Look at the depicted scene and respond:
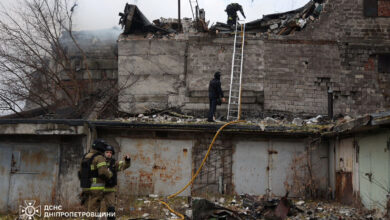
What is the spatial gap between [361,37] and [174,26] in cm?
731

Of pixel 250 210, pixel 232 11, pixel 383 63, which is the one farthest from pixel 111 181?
pixel 383 63

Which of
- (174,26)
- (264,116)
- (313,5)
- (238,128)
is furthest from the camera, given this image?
(174,26)

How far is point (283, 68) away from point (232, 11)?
10.9 ft

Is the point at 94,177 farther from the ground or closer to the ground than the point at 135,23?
closer to the ground

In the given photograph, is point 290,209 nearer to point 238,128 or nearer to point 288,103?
point 238,128

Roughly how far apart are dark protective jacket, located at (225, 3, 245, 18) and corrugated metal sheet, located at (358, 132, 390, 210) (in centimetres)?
803

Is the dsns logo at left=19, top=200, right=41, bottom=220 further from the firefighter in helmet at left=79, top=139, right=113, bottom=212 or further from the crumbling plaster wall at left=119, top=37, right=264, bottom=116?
the crumbling plaster wall at left=119, top=37, right=264, bottom=116

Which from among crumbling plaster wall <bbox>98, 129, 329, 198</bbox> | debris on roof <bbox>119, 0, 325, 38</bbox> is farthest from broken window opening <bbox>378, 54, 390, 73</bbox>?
crumbling plaster wall <bbox>98, 129, 329, 198</bbox>

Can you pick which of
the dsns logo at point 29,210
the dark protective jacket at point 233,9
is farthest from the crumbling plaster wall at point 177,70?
the dsns logo at point 29,210

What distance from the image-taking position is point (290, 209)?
27.4ft

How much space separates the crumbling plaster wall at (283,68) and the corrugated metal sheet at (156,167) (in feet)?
10.5

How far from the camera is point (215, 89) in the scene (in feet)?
35.9

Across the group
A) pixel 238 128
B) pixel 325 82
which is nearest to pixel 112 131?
pixel 238 128

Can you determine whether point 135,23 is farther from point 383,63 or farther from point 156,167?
point 383,63
